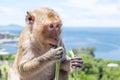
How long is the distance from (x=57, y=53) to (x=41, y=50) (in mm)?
344

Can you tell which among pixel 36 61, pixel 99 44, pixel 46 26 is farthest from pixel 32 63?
pixel 99 44

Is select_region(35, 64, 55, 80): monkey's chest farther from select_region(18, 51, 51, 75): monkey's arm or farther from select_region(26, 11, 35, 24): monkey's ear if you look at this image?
select_region(26, 11, 35, 24): monkey's ear

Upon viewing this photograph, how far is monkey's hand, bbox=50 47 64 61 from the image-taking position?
7.13 feet

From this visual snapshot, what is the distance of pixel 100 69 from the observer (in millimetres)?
15836

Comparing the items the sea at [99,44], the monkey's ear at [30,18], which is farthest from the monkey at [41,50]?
the sea at [99,44]

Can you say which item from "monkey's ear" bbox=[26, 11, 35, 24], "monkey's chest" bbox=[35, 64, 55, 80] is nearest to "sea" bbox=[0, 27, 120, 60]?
"monkey's chest" bbox=[35, 64, 55, 80]

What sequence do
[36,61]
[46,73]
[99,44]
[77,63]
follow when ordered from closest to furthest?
[77,63], [36,61], [46,73], [99,44]

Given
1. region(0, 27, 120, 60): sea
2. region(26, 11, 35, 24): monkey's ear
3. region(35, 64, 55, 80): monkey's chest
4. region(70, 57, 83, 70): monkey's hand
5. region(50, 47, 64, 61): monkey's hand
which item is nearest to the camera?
region(50, 47, 64, 61): monkey's hand

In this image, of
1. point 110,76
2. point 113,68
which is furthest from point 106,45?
point 110,76

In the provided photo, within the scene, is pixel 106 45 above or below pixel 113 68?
below

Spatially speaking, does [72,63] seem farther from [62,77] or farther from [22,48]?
[22,48]

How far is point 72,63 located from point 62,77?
0.16 m

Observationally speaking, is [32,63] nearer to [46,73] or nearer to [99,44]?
[46,73]

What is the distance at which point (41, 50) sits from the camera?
8.27ft
